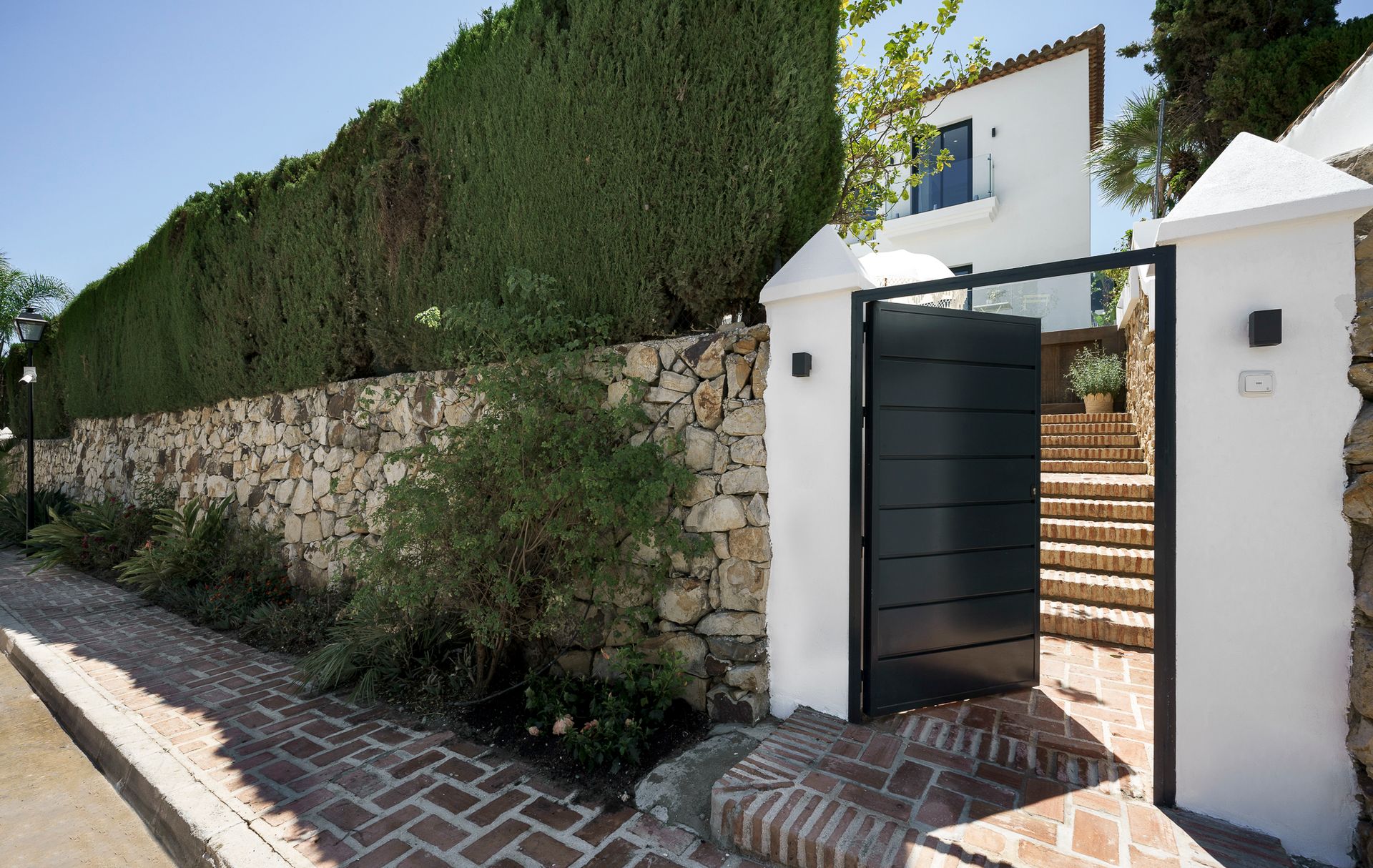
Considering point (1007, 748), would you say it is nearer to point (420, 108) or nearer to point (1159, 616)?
point (1159, 616)

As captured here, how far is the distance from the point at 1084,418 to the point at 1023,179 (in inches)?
260

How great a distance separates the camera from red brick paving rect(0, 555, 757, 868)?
2578 mm

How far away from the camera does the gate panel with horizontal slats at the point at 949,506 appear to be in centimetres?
329

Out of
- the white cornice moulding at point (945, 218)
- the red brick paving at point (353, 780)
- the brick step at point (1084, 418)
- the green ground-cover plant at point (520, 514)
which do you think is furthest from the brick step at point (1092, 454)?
the white cornice moulding at point (945, 218)

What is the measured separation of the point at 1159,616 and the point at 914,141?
4.01 meters

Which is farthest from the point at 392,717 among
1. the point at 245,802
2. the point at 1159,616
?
the point at 1159,616

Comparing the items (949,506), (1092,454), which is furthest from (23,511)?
(1092,454)

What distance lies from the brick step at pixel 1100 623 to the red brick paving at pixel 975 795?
822 mm

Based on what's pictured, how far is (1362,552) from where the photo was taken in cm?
220

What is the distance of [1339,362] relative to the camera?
222 cm

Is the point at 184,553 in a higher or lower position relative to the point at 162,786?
higher

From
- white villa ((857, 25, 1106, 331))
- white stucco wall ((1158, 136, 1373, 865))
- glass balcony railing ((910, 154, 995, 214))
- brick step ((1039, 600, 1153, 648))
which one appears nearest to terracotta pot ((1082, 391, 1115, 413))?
white villa ((857, 25, 1106, 331))

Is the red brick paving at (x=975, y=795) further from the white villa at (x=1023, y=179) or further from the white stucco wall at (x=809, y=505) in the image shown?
the white villa at (x=1023, y=179)

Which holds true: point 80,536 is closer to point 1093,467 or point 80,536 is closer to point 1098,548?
point 1098,548
